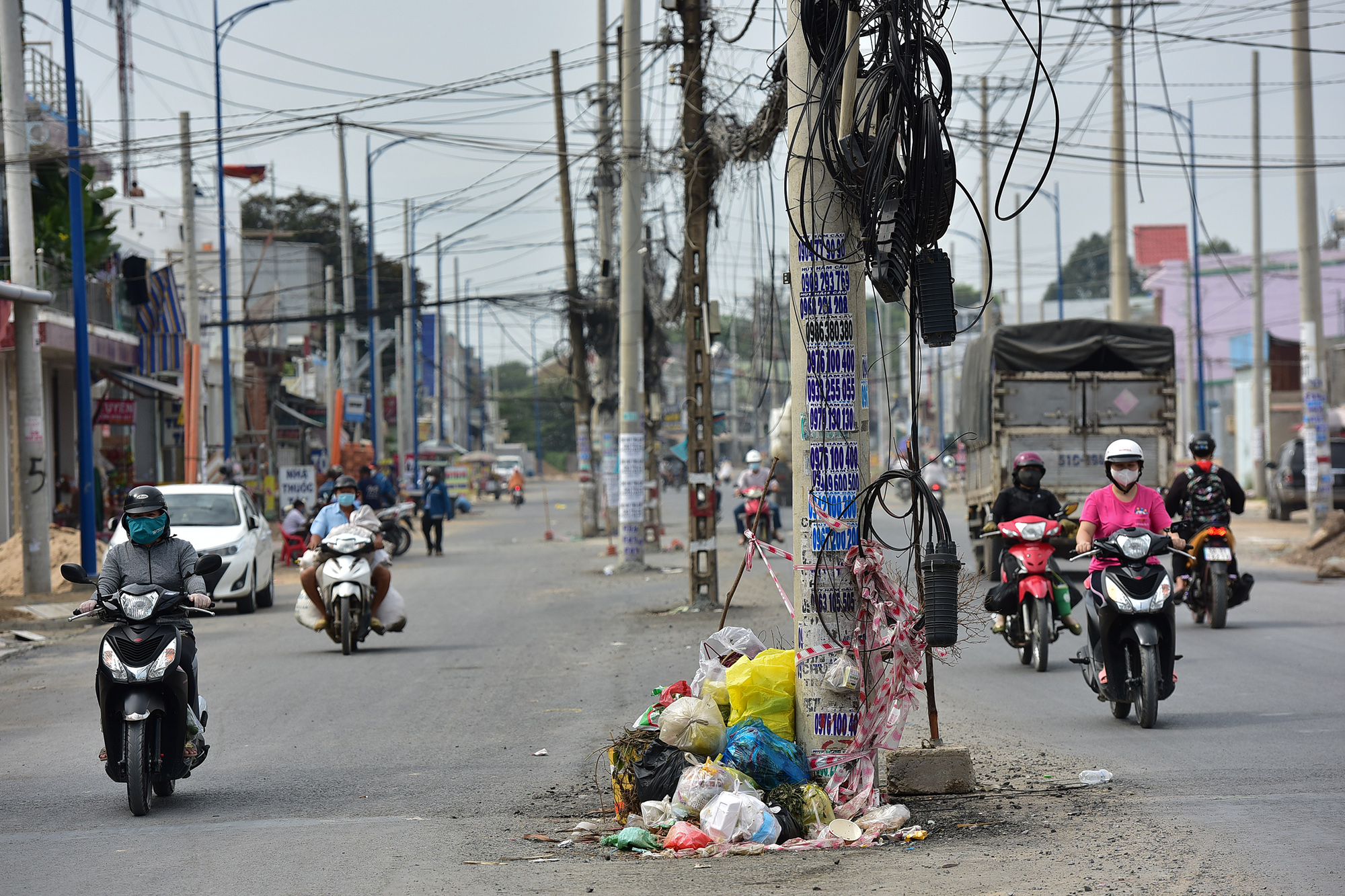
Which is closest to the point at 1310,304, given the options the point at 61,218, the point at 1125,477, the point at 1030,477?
the point at 1030,477

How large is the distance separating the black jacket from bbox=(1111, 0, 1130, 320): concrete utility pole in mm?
12712

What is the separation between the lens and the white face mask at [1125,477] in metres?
9.10

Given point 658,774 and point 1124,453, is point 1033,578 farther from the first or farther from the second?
point 658,774

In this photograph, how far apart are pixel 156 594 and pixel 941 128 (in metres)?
4.63

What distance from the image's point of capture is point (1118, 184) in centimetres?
2814

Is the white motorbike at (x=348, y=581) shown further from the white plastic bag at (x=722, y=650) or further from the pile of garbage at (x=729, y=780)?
the pile of garbage at (x=729, y=780)

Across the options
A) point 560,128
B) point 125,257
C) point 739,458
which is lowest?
point 739,458

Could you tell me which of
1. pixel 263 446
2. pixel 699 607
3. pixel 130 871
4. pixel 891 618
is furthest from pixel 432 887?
pixel 263 446

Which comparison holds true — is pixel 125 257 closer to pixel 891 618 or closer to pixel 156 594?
pixel 156 594

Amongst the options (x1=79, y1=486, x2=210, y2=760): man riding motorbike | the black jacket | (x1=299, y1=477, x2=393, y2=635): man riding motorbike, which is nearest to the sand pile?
(x1=299, y1=477, x2=393, y2=635): man riding motorbike

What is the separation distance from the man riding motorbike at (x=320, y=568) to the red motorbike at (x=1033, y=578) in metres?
5.83

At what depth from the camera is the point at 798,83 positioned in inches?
270

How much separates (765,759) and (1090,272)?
105837 mm

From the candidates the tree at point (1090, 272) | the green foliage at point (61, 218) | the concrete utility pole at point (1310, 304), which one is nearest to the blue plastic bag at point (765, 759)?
the concrete utility pole at point (1310, 304)
